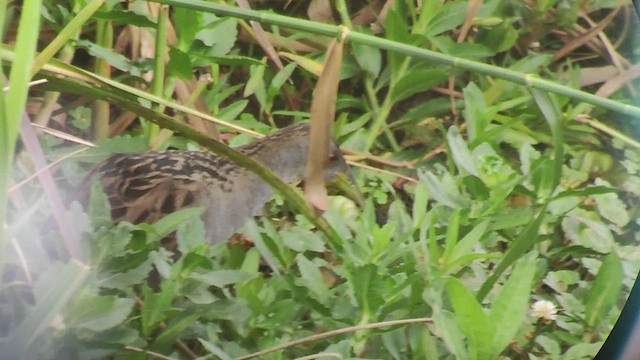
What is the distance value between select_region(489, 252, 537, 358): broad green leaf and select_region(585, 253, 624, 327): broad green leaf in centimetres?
→ 10

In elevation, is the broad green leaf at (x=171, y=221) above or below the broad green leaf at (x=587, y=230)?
Answer: above

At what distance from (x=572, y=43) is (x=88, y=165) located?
0.36 metres

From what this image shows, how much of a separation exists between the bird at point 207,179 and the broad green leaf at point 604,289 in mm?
236

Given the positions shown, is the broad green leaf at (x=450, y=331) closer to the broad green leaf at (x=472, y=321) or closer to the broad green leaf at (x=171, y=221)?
the broad green leaf at (x=472, y=321)

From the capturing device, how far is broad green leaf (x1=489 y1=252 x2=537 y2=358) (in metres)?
0.59

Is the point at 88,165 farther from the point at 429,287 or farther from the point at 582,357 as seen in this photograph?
the point at 582,357

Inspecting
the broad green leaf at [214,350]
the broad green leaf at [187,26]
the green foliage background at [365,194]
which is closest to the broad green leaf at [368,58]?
the green foliage background at [365,194]

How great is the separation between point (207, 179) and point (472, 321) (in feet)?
0.67

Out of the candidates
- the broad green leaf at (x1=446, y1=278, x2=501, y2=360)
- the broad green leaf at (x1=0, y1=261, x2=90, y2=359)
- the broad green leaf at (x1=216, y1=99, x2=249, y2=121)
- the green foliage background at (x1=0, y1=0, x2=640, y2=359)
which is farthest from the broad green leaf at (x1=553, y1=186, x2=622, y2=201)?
the broad green leaf at (x1=0, y1=261, x2=90, y2=359)

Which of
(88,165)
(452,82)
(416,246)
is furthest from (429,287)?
(88,165)

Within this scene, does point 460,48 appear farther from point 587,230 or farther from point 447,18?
point 587,230

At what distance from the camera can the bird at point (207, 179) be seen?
54 centimetres

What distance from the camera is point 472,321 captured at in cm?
58

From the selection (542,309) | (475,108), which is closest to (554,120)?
(475,108)
